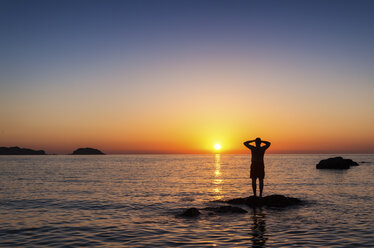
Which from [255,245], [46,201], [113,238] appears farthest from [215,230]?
[46,201]

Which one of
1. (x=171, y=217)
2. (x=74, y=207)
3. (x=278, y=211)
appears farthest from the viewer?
(x=74, y=207)

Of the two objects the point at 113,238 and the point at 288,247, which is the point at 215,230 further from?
the point at 113,238

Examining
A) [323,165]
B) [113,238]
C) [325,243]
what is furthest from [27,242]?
[323,165]

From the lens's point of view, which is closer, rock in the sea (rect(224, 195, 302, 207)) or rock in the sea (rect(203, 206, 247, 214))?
rock in the sea (rect(203, 206, 247, 214))

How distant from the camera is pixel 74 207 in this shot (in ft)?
63.5

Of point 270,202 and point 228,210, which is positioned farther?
point 270,202

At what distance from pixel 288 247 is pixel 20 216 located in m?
13.9

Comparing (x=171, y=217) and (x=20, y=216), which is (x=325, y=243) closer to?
(x=171, y=217)

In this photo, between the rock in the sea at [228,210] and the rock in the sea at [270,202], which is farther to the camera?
the rock in the sea at [270,202]

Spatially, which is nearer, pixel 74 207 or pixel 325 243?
pixel 325 243

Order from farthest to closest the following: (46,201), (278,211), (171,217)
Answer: (46,201) < (278,211) < (171,217)

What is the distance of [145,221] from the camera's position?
15.0m

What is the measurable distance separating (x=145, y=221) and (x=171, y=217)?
1526mm

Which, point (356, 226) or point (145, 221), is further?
point (145, 221)
